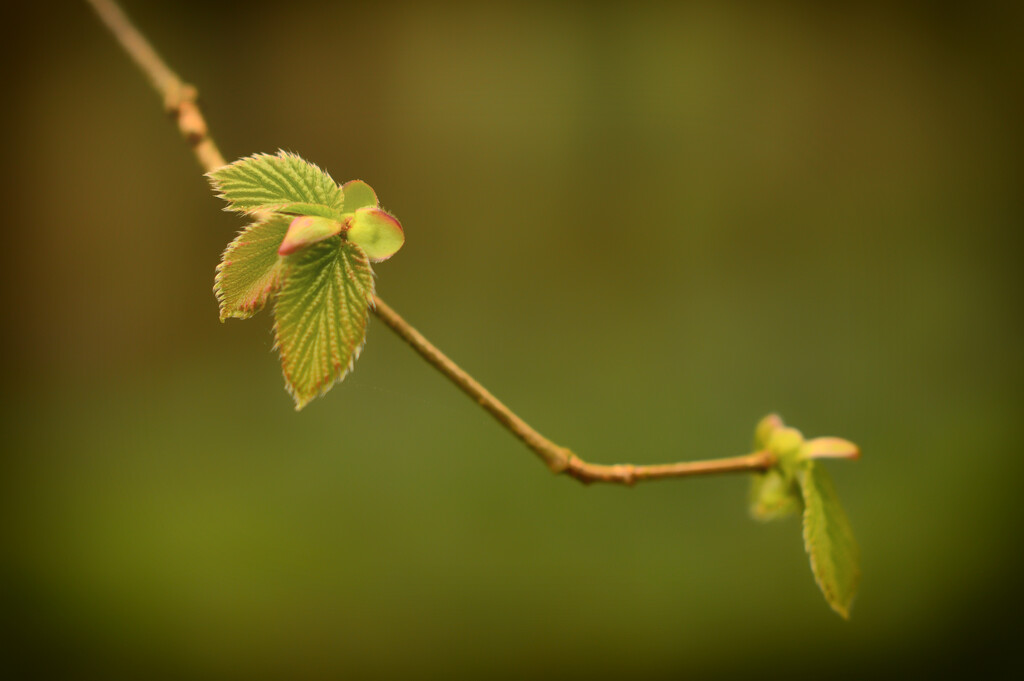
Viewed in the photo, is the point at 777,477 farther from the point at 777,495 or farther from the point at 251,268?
the point at 251,268

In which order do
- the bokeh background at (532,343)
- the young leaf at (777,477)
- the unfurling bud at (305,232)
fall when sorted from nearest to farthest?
1. the unfurling bud at (305,232)
2. the young leaf at (777,477)
3. the bokeh background at (532,343)

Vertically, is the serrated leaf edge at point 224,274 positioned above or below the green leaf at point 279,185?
below

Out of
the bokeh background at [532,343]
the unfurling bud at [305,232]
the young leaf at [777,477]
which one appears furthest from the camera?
the bokeh background at [532,343]

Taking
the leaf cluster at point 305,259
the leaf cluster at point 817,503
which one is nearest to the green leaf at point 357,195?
the leaf cluster at point 305,259

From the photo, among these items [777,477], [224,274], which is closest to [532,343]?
[777,477]

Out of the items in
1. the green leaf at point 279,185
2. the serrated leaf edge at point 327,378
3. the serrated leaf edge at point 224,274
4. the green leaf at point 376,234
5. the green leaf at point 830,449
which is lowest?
the serrated leaf edge at point 327,378

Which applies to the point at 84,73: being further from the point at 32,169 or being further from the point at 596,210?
the point at 596,210

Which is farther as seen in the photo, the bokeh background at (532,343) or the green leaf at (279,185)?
the bokeh background at (532,343)

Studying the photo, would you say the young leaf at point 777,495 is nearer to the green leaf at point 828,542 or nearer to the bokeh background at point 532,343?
the green leaf at point 828,542
